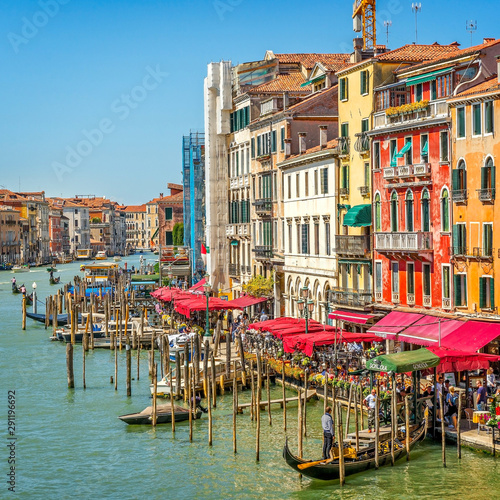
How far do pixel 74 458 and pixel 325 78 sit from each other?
2156 centimetres

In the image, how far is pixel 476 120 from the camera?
26.5 m

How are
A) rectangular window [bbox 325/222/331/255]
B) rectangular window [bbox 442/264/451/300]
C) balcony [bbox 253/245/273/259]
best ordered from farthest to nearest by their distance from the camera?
balcony [bbox 253/245/273/259], rectangular window [bbox 325/222/331/255], rectangular window [bbox 442/264/451/300]

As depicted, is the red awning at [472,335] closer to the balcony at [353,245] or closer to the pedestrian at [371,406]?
the pedestrian at [371,406]

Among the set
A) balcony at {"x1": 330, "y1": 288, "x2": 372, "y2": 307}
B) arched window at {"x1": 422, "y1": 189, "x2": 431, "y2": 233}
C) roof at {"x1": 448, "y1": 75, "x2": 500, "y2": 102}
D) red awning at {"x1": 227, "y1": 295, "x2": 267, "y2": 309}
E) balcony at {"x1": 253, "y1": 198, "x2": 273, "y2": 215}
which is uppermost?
roof at {"x1": 448, "y1": 75, "x2": 500, "y2": 102}

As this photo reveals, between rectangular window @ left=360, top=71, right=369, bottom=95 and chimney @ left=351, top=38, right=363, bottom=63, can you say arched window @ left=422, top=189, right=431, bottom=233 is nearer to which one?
rectangular window @ left=360, top=71, right=369, bottom=95

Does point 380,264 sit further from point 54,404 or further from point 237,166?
point 237,166

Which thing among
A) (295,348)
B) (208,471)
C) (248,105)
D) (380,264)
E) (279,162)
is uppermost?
(248,105)

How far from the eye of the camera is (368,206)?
32.0 meters

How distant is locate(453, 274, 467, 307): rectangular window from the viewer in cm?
2706

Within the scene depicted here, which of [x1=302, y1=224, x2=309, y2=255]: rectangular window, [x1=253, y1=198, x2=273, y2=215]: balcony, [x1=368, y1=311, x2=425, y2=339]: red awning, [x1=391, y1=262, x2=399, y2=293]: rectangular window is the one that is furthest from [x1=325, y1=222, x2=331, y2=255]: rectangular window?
[x1=253, y1=198, x2=273, y2=215]: balcony

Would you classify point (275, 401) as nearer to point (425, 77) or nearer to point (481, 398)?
point (481, 398)

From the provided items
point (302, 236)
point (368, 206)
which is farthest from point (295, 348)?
point (302, 236)

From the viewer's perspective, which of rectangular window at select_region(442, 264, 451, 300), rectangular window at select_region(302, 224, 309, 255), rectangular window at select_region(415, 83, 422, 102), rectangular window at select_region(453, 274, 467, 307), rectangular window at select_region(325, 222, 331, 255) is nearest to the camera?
rectangular window at select_region(453, 274, 467, 307)

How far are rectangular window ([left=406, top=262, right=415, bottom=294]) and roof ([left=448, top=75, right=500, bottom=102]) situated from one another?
197 inches
